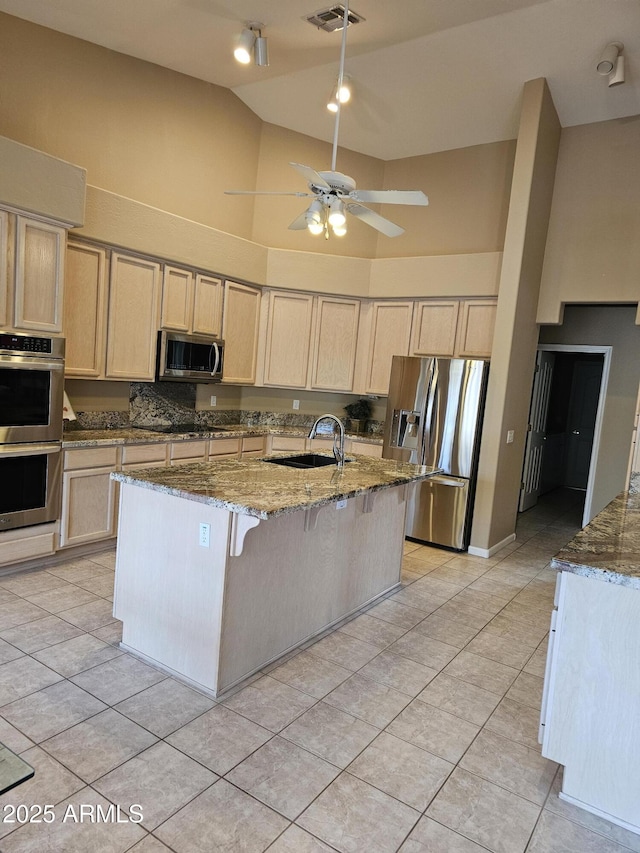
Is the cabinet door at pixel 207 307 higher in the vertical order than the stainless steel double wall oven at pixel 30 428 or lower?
higher

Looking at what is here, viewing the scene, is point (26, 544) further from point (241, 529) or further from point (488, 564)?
point (488, 564)

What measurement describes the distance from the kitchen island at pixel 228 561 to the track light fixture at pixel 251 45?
283 centimetres

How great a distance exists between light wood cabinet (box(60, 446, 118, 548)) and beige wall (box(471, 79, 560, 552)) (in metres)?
3.10

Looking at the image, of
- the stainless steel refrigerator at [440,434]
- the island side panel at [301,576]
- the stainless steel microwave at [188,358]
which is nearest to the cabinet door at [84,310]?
the stainless steel microwave at [188,358]

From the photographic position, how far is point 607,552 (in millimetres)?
2074

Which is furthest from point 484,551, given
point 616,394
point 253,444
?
point 253,444

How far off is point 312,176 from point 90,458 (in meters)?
2.58

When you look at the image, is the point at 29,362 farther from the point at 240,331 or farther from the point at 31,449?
the point at 240,331

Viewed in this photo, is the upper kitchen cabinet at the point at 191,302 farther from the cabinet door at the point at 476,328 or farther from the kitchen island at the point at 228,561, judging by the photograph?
the cabinet door at the point at 476,328

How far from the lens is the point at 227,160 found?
17.5 feet

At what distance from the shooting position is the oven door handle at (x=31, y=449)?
3.45m

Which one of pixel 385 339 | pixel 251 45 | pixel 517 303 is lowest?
pixel 385 339

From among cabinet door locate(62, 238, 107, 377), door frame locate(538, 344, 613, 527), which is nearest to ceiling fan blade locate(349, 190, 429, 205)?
cabinet door locate(62, 238, 107, 377)

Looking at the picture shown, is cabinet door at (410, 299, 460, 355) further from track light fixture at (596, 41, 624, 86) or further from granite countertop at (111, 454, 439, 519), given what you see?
granite countertop at (111, 454, 439, 519)
